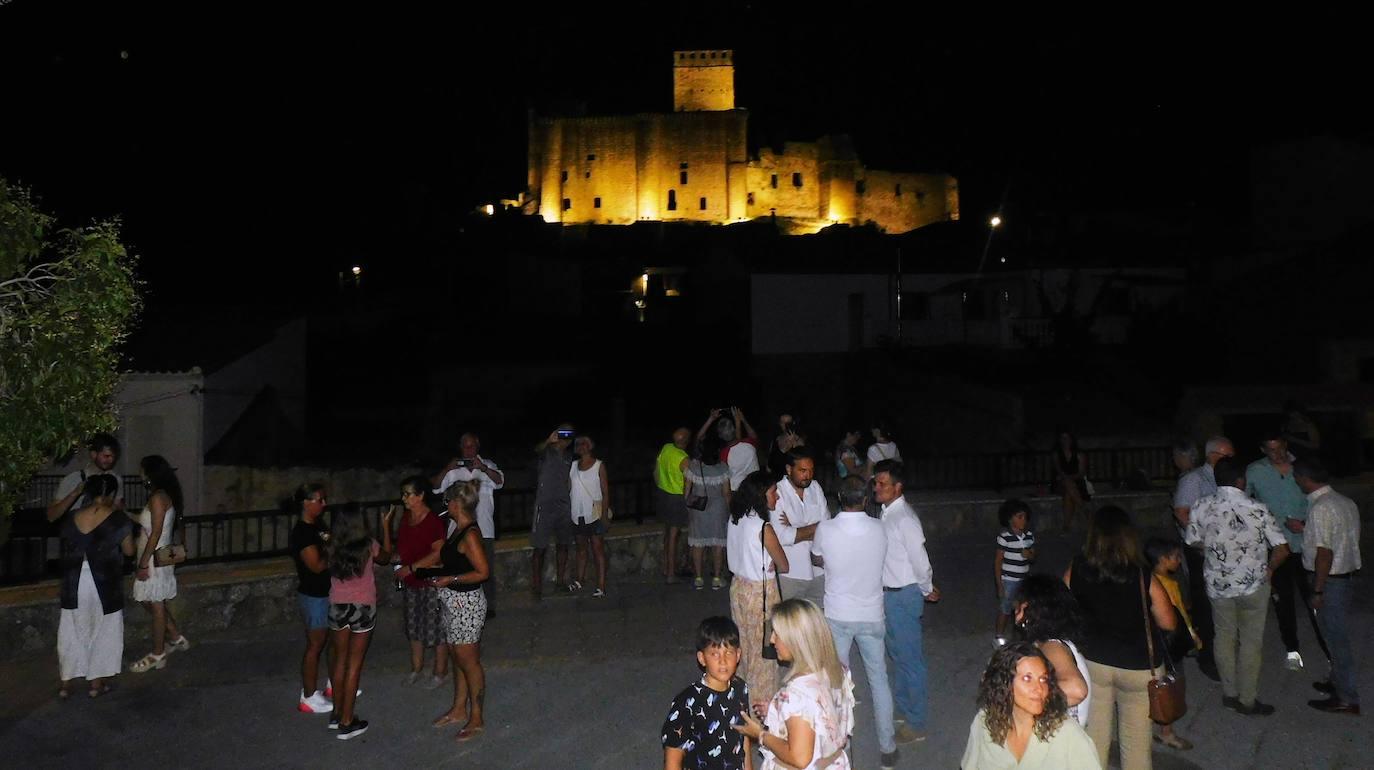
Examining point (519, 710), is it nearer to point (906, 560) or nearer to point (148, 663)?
point (906, 560)

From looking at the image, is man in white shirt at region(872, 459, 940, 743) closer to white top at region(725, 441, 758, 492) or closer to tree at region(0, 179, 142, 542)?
white top at region(725, 441, 758, 492)

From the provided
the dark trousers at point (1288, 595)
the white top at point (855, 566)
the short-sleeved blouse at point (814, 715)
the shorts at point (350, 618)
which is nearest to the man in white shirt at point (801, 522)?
the white top at point (855, 566)

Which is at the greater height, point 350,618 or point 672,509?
point 672,509

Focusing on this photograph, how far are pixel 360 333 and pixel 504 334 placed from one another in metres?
6.47

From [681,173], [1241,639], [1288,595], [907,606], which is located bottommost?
[1241,639]

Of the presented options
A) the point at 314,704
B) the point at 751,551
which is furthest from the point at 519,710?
the point at 751,551

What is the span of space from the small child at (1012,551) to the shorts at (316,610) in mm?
4935

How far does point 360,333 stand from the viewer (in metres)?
36.3

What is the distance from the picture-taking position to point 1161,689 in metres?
4.54

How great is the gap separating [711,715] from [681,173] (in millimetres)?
60300

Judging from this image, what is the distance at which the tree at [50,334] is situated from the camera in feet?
19.8

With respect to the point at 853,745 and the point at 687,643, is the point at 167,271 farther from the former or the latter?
the point at 853,745

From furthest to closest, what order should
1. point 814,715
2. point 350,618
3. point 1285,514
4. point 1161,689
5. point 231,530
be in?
point 231,530
point 1285,514
point 350,618
point 1161,689
point 814,715

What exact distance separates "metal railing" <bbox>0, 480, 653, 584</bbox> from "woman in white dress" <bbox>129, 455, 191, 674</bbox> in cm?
92
